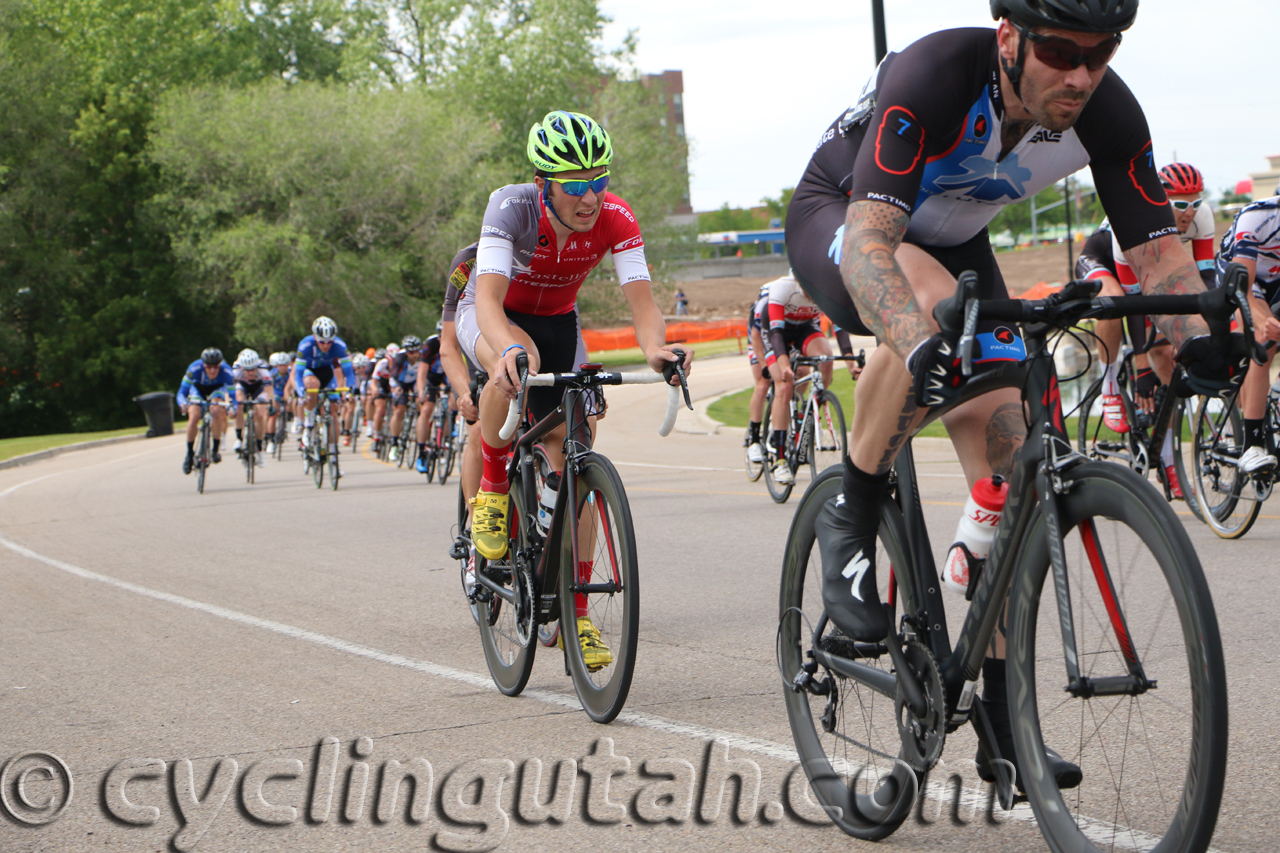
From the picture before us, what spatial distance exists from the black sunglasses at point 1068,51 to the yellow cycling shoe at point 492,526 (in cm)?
329

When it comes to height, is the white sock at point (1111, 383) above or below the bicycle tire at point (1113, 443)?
above

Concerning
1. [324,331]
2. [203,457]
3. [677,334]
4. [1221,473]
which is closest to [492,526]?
[1221,473]

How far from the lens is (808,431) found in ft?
37.0

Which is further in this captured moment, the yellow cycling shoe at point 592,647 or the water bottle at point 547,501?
the water bottle at point 547,501

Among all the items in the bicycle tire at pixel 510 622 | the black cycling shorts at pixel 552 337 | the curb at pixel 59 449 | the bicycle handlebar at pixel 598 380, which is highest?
the black cycling shorts at pixel 552 337

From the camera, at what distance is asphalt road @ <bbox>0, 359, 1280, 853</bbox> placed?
→ 3764mm

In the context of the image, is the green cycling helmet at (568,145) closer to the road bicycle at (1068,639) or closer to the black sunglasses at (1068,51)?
the road bicycle at (1068,639)

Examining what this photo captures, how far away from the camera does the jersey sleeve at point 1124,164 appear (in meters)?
3.15

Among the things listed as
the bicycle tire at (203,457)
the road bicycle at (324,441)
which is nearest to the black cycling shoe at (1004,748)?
the road bicycle at (324,441)

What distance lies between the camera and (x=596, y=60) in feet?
195

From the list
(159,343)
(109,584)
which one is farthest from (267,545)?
(159,343)

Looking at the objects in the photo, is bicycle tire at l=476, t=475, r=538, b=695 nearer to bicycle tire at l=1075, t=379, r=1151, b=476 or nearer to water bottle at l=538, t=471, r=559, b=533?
water bottle at l=538, t=471, r=559, b=533

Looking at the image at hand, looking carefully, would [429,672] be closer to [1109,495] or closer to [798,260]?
[798,260]

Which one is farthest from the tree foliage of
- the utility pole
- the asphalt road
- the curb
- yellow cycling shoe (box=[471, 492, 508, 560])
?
yellow cycling shoe (box=[471, 492, 508, 560])
